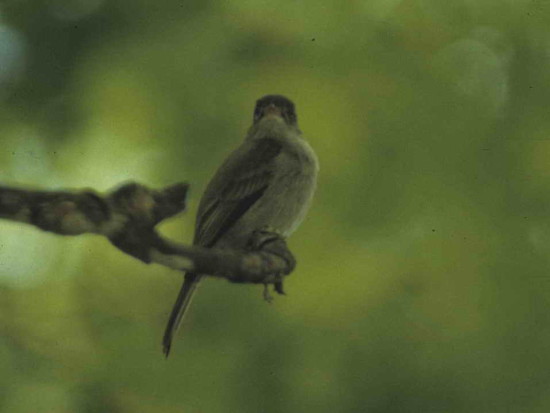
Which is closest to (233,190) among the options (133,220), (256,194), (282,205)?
(256,194)

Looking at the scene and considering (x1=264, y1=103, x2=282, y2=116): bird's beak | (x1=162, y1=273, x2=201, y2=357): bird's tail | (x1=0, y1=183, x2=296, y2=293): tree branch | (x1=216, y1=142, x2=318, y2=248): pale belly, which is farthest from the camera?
(x1=264, y1=103, x2=282, y2=116): bird's beak

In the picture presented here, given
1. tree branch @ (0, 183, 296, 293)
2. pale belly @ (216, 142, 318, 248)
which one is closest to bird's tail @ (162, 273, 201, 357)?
pale belly @ (216, 142, 318, 248)

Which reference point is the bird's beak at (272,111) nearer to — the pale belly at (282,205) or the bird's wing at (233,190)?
the bird's wing at (233,190)

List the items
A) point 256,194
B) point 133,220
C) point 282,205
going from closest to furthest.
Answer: point 133,220 → point 282,205 → point 256,194

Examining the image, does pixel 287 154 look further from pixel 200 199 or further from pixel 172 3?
pixel 172 3

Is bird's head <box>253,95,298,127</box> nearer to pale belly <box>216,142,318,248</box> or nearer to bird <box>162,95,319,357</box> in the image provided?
bird <box>162,95,319,357</box>

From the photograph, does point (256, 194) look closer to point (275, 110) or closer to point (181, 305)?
point (275, 110)
